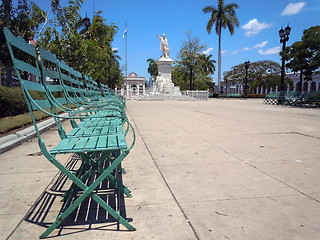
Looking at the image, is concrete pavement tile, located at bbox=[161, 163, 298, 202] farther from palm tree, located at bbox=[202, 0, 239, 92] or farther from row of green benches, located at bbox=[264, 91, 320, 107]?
palm tree, located at bbox=[202, 0, 239, 92]

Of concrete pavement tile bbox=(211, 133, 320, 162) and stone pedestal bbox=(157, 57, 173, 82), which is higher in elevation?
stone pedestal bbox=(157, 57, 173, 82)

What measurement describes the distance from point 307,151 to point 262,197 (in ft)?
7.63

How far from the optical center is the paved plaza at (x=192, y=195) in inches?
74.5

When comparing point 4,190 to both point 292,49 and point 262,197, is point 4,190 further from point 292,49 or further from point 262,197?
point 292,49

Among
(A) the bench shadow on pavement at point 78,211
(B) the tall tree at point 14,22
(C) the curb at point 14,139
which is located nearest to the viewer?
(A) the bench shadow on pavement at point 78,211

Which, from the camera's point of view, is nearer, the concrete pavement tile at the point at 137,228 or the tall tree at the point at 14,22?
the concrete pavement tile at the point at 137,228

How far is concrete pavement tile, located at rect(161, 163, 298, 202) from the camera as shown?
2.52 metres

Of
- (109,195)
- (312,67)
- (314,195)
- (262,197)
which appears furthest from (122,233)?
(312,67)

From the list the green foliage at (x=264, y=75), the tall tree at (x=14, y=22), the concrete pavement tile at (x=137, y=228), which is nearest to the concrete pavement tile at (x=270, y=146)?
the concrete pavement tile at (x=137, y=228)

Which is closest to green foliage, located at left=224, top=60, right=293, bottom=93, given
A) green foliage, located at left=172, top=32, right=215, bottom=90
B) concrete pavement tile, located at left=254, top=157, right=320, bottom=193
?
green foliage, located at left=172, top=32, right=215, bottom=90

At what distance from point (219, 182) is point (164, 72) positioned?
109 ft

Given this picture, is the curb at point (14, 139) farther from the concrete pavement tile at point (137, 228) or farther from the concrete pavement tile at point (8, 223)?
the concrete pavement tile at point (137, 228)

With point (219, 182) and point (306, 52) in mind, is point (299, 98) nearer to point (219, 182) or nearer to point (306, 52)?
point (306, 52)

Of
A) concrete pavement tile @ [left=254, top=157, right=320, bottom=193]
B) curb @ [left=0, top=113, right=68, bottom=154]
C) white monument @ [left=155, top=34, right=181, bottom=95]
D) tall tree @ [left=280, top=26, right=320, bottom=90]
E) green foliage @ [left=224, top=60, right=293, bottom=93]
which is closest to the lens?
concrete pavement tile @ [left=254, top=157, right=320, bottom=193]
